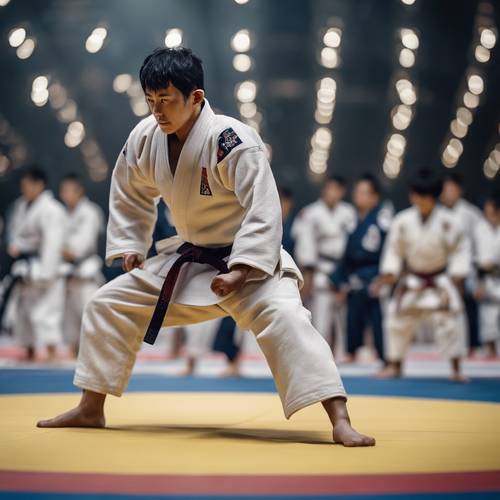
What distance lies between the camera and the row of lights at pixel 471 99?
447 inches

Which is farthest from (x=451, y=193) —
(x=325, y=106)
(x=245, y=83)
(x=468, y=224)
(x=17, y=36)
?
(x=325, y=106)

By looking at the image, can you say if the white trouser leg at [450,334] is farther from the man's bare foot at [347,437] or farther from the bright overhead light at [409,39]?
the bright overhead light at [409,39]

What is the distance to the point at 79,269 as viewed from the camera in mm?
8641

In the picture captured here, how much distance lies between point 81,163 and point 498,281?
1085 centimetres

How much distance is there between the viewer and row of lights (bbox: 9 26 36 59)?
1078cm

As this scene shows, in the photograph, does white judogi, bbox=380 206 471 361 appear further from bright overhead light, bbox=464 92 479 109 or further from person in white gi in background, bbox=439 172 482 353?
bright overhead light, bbox=464 92 479 109

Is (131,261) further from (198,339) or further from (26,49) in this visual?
(26,49)

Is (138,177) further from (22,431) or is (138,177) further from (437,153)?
(437,153)

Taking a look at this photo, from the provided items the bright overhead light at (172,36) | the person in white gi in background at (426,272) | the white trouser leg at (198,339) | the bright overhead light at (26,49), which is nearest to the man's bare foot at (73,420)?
the white trouser leg at (198,339)

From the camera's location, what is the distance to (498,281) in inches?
396

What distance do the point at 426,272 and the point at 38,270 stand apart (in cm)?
336

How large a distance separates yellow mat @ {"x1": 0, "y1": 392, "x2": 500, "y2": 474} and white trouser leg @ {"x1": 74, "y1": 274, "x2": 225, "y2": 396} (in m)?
0.19

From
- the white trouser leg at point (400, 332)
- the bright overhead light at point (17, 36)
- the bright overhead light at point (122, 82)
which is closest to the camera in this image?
the white trouser leg at point (400, 332)

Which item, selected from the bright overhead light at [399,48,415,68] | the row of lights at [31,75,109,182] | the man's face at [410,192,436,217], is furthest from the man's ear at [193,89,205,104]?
the row of lights at [31,75,109,182]
